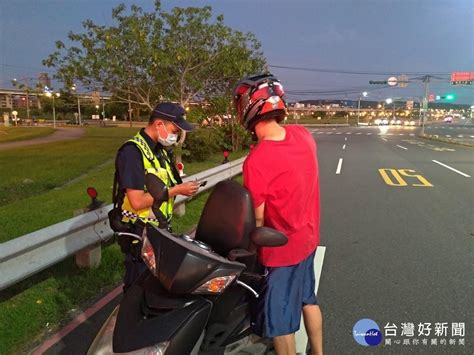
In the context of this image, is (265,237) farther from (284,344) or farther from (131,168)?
(131,168)

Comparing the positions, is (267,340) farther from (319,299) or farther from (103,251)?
(103,251)

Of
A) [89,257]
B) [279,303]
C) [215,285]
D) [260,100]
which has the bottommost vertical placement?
[89,257]

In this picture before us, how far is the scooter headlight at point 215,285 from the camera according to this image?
188 centimetres

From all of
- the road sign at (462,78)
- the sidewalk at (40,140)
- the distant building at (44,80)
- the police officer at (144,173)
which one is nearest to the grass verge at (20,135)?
the sidewalk at (40,140)

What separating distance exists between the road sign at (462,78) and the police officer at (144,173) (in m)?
55.5

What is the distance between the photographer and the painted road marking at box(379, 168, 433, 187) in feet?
34.5

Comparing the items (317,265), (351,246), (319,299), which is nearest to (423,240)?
(351,246)

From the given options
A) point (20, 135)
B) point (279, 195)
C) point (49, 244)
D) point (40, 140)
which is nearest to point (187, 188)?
point (279, 195)

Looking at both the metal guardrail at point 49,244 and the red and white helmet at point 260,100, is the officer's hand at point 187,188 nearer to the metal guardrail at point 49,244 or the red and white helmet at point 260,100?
the red and white helmet at point 260,100

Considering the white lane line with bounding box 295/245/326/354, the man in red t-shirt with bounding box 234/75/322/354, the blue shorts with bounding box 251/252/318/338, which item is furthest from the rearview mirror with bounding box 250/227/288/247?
the white lane line with bounding box 295/245/326/354

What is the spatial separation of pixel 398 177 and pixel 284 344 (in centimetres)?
1048

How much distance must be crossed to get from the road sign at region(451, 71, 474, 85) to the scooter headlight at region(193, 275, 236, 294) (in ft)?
185

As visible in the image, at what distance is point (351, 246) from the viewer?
18.2 ft

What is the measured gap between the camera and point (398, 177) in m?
11.7
